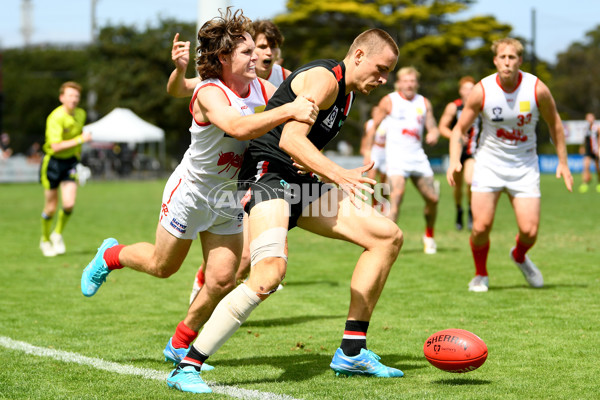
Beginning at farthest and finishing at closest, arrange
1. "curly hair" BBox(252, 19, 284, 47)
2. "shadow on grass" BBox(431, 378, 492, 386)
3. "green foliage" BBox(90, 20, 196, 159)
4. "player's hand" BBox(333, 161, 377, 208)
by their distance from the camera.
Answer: "green foliage" BBox(90, 20, 196, 159) → "curly hair" BBox(252, 19, 284, 47) → "shadow on grass" BBox(431, 378, 492, 386) → "player's hand" BBox(333, 161, 377, 208)

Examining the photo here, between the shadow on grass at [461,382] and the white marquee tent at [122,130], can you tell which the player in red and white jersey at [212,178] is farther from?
the white marquee tent at [122,130]

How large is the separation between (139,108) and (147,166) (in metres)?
9.30

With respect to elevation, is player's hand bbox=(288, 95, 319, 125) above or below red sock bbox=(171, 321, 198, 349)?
above

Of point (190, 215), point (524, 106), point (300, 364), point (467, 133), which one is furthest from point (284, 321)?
point (467, 133)

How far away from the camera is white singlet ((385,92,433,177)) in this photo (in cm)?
1147

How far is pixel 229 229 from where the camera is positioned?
5328 millimetres

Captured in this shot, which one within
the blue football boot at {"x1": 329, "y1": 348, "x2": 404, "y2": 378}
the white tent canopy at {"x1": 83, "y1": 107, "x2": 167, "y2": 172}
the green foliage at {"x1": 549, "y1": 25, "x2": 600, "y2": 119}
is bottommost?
the green foliage at {"x1": 549, "y1": 25, "x2": 600, "y2": 119}

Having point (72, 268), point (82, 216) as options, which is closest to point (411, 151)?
point (72, 268)

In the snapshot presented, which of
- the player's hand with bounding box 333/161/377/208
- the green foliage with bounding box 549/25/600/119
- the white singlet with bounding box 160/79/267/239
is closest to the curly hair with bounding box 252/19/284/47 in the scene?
the white singlet with bounding box 160/79/267/239

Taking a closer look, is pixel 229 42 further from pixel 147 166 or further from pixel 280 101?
pixel 147 166

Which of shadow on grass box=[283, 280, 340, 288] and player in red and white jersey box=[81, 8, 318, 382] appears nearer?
player in red and white jersey box=[81, 8, 318, 382]

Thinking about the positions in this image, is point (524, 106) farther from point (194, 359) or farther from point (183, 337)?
point (194, 359)

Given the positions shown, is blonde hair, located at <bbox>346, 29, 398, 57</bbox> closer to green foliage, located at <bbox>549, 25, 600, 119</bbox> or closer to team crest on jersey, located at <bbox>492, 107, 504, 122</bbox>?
team crest on jersey, located at <bbox>492, 107, 504, 122</bbox>

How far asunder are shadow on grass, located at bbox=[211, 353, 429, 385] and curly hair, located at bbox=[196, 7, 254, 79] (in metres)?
1.91
